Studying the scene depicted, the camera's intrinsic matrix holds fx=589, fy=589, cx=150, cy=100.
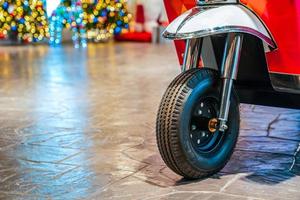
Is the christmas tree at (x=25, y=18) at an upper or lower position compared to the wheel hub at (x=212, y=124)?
upper

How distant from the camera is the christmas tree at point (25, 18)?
1001 centimetres

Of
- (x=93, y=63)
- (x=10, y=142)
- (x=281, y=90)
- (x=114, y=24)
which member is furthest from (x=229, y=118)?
(x=114, y=24)

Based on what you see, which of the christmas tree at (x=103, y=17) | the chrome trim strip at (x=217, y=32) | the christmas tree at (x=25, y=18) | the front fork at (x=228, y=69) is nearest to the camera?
the chrome trim strip at (x=217, y=32)

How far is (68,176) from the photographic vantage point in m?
2.75

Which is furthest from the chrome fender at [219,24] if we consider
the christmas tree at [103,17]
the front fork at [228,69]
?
the christmas tree at [103,17]

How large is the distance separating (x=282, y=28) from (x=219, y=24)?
1.04 ft

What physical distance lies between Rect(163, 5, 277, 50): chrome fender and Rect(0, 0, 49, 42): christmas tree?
767 cm

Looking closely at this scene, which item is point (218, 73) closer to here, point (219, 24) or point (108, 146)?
point (219, 24)

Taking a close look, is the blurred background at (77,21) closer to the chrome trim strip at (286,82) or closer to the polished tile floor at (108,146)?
the polished tile floor at (108,146)

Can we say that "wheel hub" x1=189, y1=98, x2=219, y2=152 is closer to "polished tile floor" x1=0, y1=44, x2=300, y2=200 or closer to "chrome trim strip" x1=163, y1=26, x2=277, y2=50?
"polished tile floor" x1=0, y1=44, x2=300, y2=200

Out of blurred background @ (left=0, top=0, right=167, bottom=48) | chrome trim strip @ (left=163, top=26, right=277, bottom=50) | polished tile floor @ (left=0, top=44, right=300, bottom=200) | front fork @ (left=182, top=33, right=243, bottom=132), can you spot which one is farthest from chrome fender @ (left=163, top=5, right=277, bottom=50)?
blurred background @ (left=0, top=0, right=167, bottom=48)

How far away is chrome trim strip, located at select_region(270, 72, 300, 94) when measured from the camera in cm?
271

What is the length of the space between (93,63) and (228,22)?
5.51 m

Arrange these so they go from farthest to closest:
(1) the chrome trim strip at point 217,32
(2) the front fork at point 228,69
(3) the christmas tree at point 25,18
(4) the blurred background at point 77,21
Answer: (4) the blurred background at point 77,21 < (3) the christmas tree at point 25,18 < (2) the front fork at point 228,69 < (1) the chrome trim strip at point 217,32
